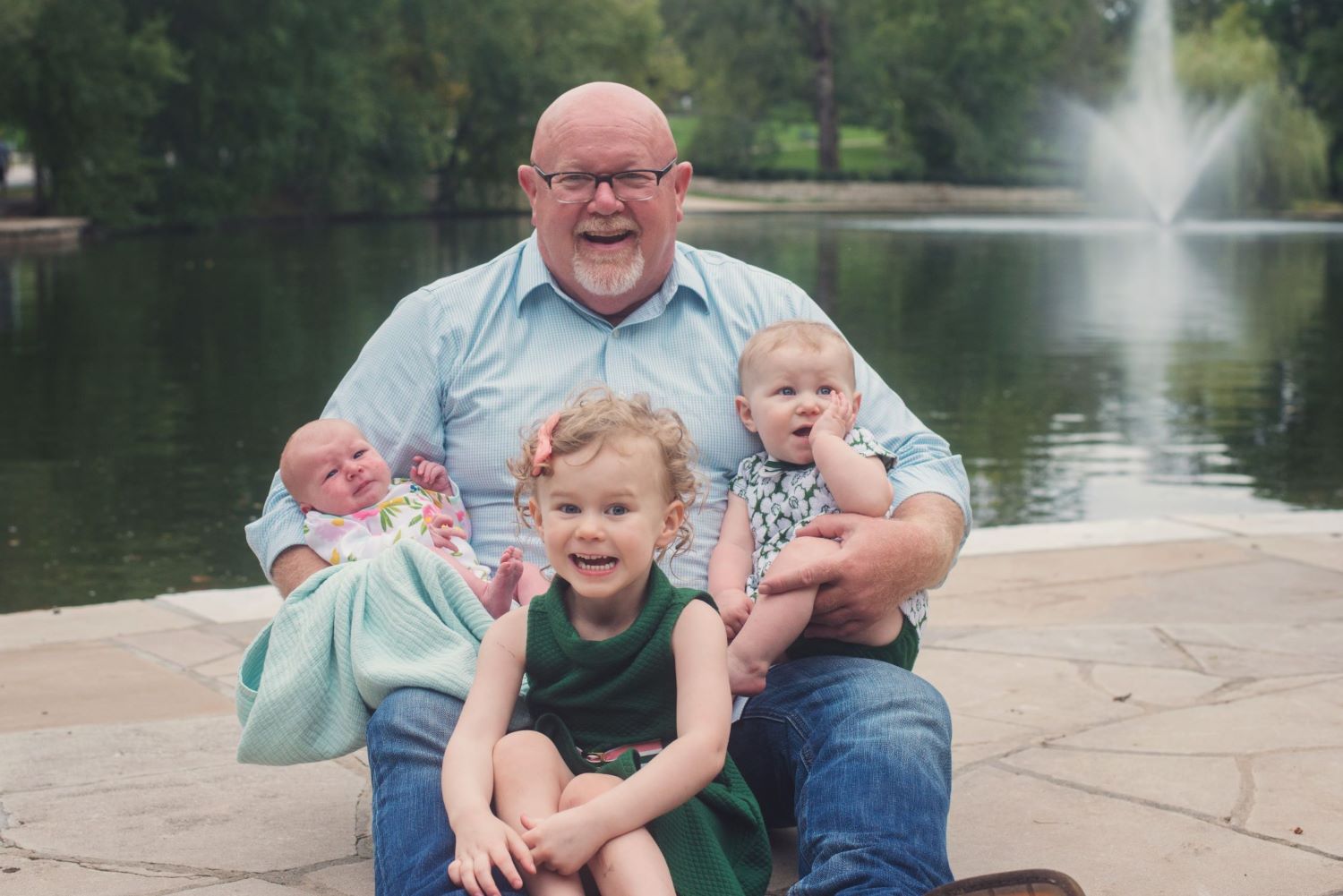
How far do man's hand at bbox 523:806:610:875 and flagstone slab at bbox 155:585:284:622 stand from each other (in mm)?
2956

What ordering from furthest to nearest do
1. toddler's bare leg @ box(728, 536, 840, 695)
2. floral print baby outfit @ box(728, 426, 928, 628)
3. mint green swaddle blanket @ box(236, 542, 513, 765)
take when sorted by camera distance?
1. floral print baby outfit @ box(728, 426, 928, 628)
2. toddler's bare leg @ box(728, 536, 840, 695)
3. mint green swaddle blanket @ box(236, 542, 513, 765)

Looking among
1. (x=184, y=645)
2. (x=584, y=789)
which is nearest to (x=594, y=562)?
(x=584, y=789)

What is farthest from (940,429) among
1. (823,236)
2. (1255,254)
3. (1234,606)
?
(823,236)

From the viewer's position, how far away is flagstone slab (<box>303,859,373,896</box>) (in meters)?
3.22

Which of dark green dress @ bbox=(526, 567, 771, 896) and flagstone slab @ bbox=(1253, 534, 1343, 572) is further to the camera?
flagstone slab @ bbox=(1253, 534, 1343, 572)

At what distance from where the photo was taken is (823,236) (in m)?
36.8

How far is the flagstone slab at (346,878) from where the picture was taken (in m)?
3.22

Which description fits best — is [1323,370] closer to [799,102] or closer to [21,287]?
[21,287]

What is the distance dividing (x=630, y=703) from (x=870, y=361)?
1299 centimetres

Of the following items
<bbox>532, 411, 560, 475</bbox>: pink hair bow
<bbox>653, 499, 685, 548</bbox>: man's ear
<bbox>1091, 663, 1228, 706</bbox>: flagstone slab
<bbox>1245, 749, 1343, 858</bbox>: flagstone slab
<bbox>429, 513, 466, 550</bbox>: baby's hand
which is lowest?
<bbox>1091, 663, 1228, 706</bbox>: flagstone slab

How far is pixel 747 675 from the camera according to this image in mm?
3275

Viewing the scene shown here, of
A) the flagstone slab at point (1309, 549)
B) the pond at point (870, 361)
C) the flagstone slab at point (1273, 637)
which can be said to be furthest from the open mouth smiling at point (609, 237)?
the pond at point (870, 361)

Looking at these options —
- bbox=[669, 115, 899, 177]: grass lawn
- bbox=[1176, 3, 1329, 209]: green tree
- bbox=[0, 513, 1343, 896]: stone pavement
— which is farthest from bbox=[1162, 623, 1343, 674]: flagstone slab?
Result: bbox=[669, 115, 899, 177]: grass lawn

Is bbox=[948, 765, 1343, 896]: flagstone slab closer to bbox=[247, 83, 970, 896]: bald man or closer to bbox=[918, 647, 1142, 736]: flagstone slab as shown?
bbox=[247, 83, 970, 896]: bald man
